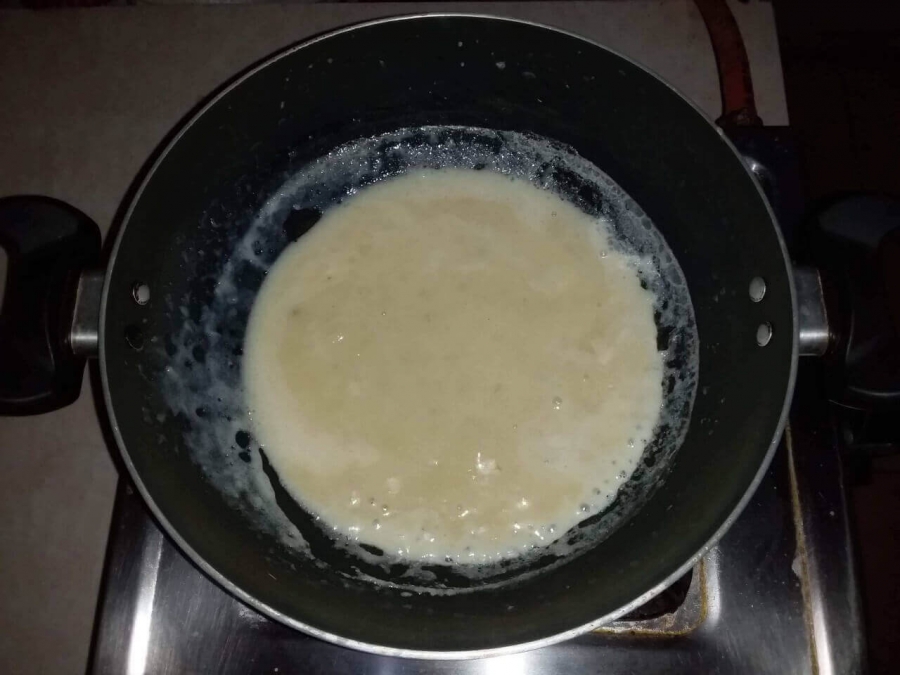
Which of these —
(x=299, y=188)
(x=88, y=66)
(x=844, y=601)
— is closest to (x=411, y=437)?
(x=299, y=188)

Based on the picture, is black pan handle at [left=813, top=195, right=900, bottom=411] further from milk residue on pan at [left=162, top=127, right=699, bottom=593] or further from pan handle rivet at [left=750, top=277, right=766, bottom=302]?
milk residue on pan at [left=162, top=127, right=699, bottom=593]

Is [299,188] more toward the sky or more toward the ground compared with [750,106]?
more toward the ground

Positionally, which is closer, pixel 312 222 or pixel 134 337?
pixel 134 337

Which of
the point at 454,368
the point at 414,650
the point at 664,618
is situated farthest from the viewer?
the point at 454,368

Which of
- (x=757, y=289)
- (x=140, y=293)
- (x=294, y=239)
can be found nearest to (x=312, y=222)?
(x=294, y=239)

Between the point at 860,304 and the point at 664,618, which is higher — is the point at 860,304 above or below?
above

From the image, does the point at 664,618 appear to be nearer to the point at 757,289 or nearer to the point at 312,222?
the point at 757,289

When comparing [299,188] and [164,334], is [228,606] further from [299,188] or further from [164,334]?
[299,188]
